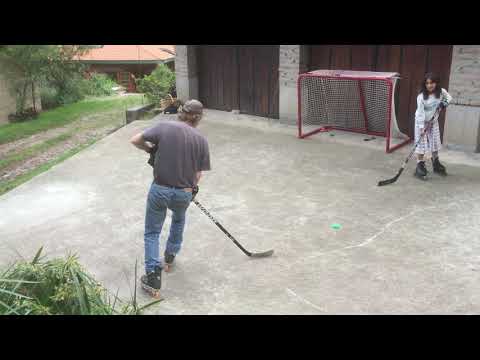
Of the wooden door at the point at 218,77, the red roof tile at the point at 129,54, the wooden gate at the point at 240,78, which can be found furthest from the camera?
the red roof tile at the point at 129,54

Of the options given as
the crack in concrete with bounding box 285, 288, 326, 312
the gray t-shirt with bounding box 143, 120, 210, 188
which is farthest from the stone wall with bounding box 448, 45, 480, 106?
the gray t-shirt with bounding box 143, 120, 210, 188

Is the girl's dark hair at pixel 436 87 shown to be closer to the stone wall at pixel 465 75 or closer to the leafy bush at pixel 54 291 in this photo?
the stone wall at pixel 465 75

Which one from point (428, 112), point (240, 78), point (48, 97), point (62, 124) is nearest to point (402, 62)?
point (428, 112)

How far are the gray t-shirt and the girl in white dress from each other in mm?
3834

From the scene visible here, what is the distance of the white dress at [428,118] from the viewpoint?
7078 millimetres

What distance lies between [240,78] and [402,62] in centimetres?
393

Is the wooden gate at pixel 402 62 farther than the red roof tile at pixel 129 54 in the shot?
No

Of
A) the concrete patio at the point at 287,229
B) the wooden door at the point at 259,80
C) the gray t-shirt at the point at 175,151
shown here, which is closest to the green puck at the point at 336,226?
the concrete patio at the point at 287,229

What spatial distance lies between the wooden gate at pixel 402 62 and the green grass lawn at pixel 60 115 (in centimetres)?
899

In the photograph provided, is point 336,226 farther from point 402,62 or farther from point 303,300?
point 402,62

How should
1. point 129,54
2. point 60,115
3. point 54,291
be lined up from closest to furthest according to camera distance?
point 54,291, point 60,115, point 129,54

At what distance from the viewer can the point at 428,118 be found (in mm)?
7168

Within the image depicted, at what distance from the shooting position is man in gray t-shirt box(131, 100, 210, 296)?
4.51 m

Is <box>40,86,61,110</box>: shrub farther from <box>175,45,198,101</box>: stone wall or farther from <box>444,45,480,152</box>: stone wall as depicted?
<box>444,45,480,152</box>: stone wall
